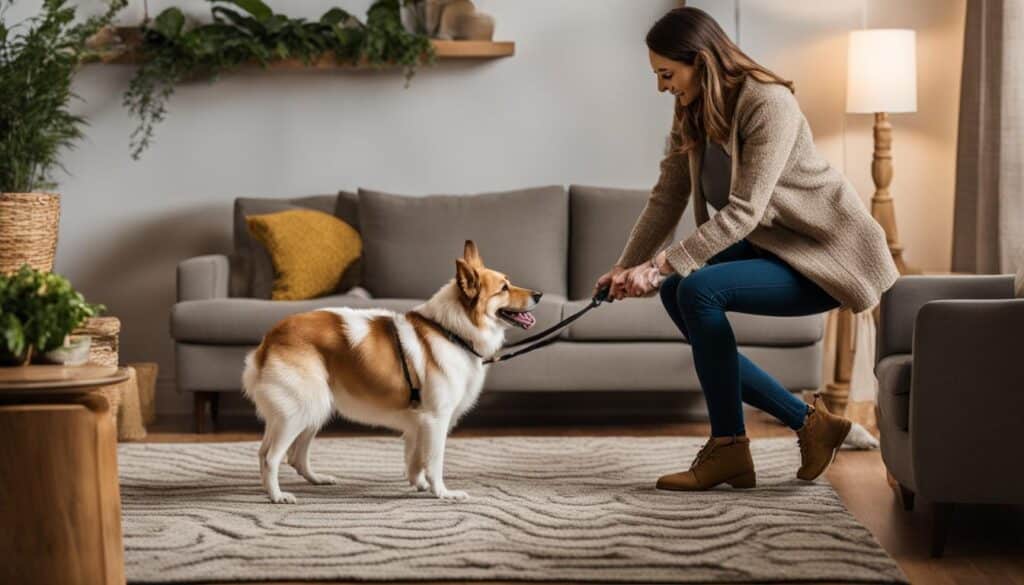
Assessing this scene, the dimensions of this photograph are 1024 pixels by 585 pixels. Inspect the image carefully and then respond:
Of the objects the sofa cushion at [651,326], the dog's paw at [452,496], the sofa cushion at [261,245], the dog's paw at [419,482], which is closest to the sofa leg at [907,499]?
the dog's paw at [452,496]

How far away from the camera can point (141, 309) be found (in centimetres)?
517

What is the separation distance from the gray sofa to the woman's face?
4.32ft

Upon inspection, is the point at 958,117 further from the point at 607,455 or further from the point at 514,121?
the point at 607,455

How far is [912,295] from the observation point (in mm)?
3227

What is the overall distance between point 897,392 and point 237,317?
7.42ft

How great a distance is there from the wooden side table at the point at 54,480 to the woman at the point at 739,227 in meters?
1.32

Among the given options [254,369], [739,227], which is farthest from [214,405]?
[739,227]

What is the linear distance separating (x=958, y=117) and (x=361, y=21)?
232cm

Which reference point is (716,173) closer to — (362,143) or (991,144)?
(991,144)

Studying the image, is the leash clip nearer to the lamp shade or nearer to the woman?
the woman

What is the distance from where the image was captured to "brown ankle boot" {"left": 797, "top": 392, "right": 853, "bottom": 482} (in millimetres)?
3242

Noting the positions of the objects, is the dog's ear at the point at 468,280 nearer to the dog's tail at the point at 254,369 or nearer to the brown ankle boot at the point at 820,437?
the dog's tail at the point at 254,369

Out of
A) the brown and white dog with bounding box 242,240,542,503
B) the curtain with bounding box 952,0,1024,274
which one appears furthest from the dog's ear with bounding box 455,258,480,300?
the curtain with bounding box 952,0,1024,274

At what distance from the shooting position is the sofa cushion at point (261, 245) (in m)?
4.76
